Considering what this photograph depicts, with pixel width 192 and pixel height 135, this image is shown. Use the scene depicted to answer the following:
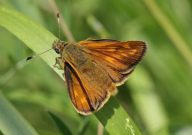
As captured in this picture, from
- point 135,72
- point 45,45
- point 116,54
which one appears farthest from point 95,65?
point 135,72

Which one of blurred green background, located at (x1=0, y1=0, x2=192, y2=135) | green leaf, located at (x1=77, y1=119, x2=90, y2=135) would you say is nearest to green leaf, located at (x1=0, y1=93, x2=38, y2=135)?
green leaf, located at (x1=77, y1=119, x2=90, y2=135)

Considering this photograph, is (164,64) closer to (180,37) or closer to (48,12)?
(180,37)

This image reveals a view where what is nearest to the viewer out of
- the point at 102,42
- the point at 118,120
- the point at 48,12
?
the point at 118,120

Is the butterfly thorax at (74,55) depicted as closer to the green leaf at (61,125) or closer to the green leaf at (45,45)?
the green leaf at (45,45)

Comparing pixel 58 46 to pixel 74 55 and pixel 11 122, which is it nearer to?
pixel 74 55

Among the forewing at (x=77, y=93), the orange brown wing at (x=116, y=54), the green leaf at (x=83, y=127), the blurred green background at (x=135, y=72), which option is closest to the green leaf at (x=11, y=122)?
the forewing at (x=77, y=93)

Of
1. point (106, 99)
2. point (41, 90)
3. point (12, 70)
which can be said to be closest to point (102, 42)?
point (106, 99)

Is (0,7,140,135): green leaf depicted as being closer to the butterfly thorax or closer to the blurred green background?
the butterfly thorax
